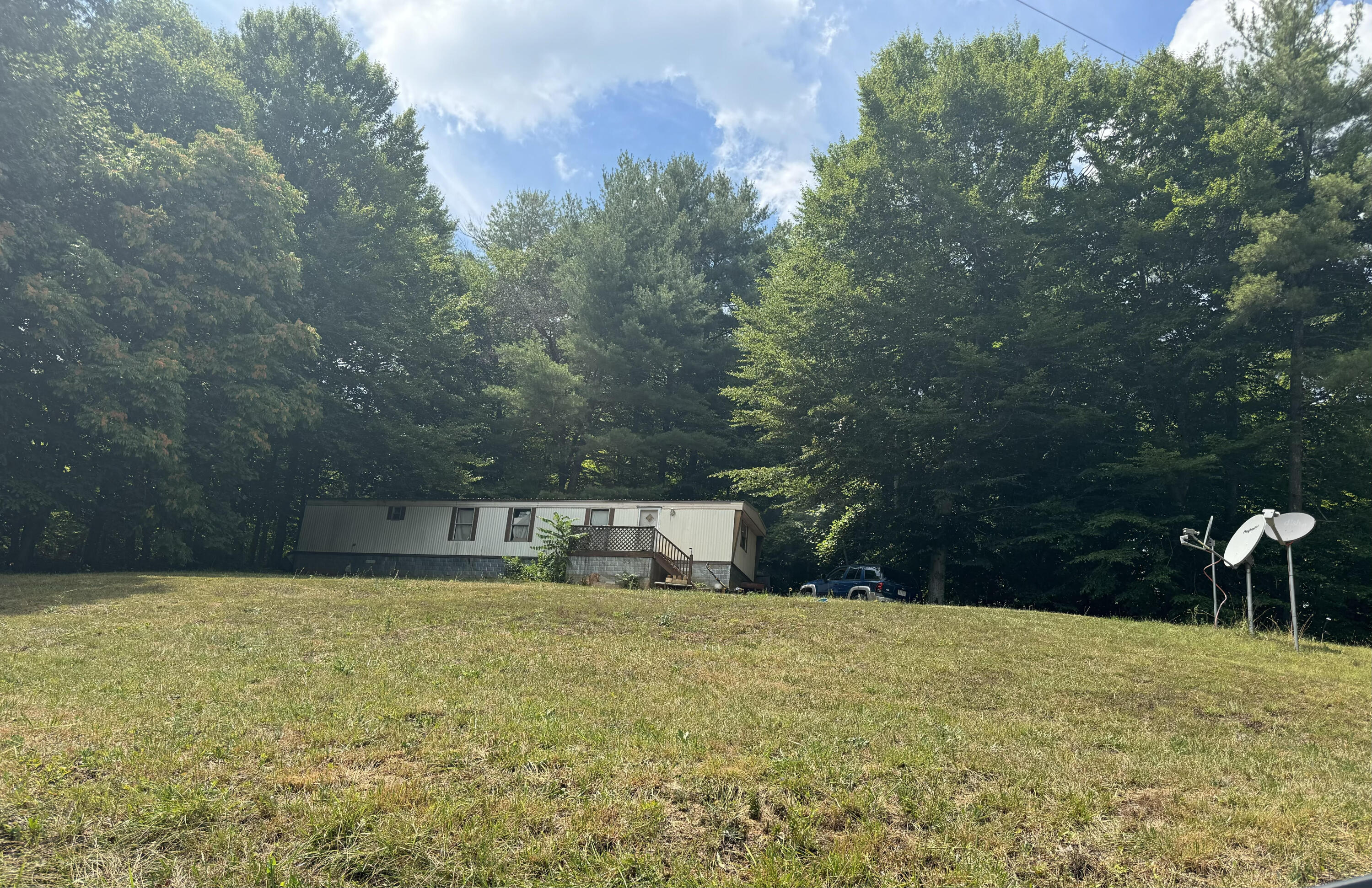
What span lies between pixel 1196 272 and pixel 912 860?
916 inches

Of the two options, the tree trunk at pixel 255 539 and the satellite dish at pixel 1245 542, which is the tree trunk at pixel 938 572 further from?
the tree trunk at pixel 255 539

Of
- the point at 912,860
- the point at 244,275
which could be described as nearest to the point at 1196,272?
the point at 912,860

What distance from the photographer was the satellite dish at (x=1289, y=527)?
1214 centimetres

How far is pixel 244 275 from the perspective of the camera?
21516 mm

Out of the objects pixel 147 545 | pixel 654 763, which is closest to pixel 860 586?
pixel 654 763

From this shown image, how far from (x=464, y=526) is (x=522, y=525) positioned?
216 centimetres

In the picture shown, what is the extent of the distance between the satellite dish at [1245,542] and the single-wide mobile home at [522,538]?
11.7m

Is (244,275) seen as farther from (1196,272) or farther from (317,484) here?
(1196,272)

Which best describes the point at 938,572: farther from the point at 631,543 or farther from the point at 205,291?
the point at 205,291

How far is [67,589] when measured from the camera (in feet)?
48.4

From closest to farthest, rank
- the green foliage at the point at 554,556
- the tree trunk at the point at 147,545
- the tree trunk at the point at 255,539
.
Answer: the green foliage at the point at 554,556 < the tree trunk at the point at 147,545 < the tree trunk at the point at 255,539

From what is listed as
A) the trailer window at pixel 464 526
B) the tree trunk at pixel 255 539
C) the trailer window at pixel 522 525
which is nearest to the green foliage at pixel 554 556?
the trailer window at pixel 522 525

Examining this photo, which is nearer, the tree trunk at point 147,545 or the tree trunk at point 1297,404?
the tree trunk at point 1297,404

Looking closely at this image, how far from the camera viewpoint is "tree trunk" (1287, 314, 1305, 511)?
19.4 meters
